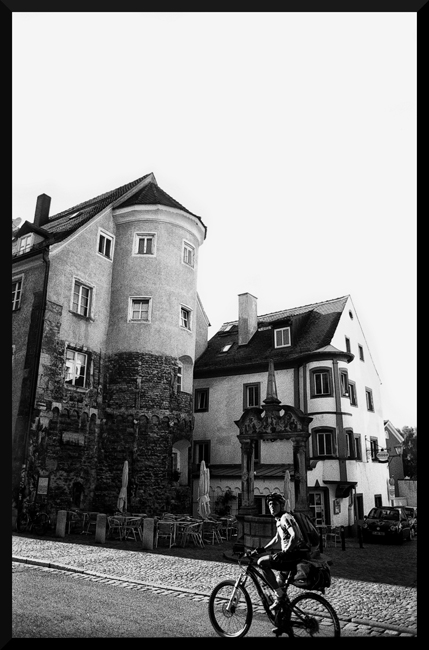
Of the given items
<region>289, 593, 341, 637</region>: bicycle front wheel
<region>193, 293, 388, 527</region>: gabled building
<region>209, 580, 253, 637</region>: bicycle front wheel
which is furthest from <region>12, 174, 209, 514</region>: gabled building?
<region>289, 593, 341, 637</region>: bicycle front wheel

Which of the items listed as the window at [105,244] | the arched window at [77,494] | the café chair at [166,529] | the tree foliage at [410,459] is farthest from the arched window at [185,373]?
the tree foliage at [410,459]

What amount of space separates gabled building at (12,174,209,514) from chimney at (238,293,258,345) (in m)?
5.20

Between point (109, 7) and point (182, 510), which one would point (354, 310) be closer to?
point (182, 510)

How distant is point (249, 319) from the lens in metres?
31.7

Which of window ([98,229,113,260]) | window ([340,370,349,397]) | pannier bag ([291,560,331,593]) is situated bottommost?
pannier bag ([291,560,331,593])

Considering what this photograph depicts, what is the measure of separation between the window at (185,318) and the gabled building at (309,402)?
388cm

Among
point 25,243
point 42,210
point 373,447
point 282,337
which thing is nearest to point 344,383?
point 282,337

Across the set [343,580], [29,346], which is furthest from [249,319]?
[343,580]

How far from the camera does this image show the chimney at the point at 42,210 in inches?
1215

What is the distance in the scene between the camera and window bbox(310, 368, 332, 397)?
25500 mm

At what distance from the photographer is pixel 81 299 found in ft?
77.9

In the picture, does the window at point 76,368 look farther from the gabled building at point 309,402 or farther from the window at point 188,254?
the gabled building at point 309,402

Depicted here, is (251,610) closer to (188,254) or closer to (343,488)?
(343,488)

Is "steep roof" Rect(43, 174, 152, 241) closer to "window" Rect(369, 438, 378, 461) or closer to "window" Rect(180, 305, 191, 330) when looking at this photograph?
"window" Rect(180, 305, 191, 330)
